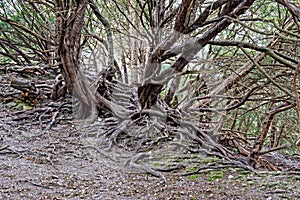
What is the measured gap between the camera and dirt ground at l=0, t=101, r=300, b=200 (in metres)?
1.46

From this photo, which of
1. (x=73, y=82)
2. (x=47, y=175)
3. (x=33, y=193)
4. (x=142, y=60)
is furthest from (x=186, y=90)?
(x=33, y=193)

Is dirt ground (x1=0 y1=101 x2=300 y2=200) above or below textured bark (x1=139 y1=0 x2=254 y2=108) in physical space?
below

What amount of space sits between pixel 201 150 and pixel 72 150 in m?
1.02

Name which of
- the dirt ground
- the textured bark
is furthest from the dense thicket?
the dirt ground

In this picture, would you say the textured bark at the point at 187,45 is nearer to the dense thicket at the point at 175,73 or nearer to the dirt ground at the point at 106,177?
the dense thicket at the point at 175,73

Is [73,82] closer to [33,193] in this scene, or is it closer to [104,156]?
[104,156]

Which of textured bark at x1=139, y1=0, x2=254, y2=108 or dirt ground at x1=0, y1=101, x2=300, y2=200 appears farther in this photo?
textured bark at x1=139, y1=0, x2=254, y2=108

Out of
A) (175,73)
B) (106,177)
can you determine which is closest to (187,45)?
(175,73)

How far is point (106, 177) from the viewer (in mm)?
1792

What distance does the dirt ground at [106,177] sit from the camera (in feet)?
4.78

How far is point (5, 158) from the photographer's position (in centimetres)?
193

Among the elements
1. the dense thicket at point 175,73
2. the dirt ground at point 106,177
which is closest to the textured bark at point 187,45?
the dense thicket at point 175,73

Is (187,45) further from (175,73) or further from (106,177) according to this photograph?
(106,177)

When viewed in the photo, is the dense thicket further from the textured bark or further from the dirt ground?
the dirt ground
